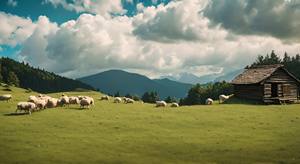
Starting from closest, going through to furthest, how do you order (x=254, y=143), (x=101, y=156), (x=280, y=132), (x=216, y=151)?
(x=101, y=156) < (x=216, y=151) < (x=254, y=143) < (x=280, y=132)

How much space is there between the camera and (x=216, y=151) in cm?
2345

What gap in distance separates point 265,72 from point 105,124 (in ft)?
116

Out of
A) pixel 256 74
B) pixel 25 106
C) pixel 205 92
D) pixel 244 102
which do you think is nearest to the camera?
pixel 25 106

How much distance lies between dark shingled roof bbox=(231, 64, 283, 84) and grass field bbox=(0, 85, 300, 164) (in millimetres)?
17050

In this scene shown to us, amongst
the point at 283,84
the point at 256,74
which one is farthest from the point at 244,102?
the point at 283,84

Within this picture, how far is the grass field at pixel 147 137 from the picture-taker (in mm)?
21812

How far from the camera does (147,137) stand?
90.1 feet

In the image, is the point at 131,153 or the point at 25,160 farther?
the point at 131,153

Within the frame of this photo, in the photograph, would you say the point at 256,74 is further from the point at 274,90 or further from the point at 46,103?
the point at 46,103

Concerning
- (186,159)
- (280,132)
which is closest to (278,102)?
(280,132)

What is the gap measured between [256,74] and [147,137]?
123ft

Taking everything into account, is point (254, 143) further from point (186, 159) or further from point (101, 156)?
point (101, 156)

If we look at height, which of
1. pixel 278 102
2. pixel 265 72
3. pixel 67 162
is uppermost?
pixel 265 72

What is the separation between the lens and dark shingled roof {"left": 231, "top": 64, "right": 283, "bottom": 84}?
2212 inches
